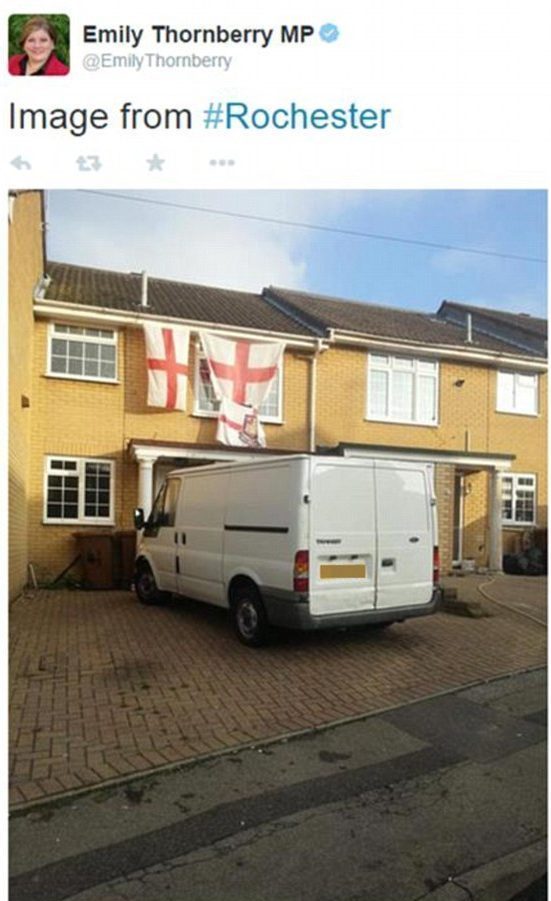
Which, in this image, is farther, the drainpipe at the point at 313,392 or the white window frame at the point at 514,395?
the white window frame at the point at 514,395

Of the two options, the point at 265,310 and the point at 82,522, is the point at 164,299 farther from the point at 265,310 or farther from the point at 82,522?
the point at 82,522

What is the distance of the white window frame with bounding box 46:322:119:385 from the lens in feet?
36.0

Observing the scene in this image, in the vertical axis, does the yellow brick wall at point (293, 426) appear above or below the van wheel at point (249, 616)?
above

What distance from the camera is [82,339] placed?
443 inches

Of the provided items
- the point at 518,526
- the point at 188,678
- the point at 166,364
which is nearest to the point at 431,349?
the point at 518,526

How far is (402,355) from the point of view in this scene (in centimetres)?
1312

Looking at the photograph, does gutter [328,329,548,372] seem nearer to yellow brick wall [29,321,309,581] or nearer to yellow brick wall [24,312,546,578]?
yellow brick wall [24,312,546,578]

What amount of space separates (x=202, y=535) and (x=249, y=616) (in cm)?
138

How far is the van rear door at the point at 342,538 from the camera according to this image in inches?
229

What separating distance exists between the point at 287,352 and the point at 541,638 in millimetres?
7694
